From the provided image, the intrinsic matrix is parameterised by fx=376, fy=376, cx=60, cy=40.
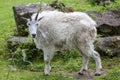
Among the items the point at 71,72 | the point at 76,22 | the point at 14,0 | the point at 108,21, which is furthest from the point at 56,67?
→ the point at 14,0

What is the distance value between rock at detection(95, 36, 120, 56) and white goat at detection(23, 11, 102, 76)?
1.27m

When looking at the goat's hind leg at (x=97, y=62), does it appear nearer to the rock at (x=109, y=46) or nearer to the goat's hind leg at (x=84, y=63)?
the goat's hind leg at (x=84, y=63)

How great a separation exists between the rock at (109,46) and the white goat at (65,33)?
1.27 meters

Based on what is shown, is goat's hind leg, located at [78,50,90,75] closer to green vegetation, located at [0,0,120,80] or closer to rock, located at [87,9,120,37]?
green vegetation, located at [0,0,120,80]

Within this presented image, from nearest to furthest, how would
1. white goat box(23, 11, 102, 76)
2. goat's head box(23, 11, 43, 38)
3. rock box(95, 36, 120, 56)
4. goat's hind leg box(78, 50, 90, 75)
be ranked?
goat's head box(23, 11, 43, 38), white goat box(23, 11, 102, 76), goat's hind leg box(78, 50, 90, 75), rock box(95, 36, 120, 56)

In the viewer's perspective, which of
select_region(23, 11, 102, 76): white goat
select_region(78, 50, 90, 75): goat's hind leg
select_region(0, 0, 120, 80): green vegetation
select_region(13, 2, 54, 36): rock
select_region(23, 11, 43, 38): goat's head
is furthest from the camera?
select_region(13, 2, 54, 36): rock

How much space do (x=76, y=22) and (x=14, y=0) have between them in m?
11.4

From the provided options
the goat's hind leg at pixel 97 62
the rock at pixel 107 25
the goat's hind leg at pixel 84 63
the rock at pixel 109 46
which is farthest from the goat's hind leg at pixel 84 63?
the rock at pixel 107 25

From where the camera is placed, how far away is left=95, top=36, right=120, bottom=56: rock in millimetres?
11266

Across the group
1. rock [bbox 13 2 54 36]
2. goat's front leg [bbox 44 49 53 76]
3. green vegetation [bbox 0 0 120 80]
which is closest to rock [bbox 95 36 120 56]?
green vegetation [bbox 0 0 120 80]

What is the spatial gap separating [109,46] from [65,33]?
2.09 metres

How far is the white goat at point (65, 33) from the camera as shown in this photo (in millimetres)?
9734

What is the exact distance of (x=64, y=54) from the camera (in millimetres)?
11445

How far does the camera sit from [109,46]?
446 inches
